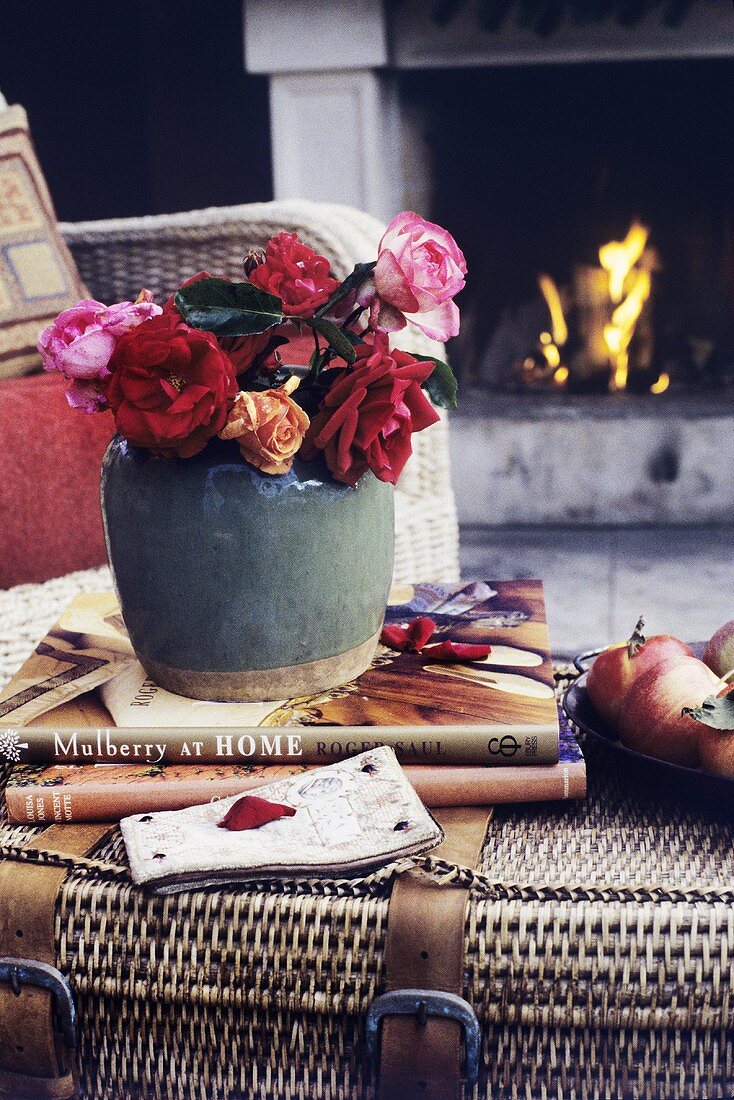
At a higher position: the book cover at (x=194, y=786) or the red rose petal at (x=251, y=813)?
the red rose petal at (x=251, y=813)

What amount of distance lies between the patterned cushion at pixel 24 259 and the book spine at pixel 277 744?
2.16 feet

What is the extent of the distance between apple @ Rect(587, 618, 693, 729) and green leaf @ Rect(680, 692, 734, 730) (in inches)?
2.6

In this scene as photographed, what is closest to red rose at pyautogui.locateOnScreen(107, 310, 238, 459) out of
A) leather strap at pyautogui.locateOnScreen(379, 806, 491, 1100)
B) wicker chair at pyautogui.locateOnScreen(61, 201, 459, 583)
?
leather strap at pyautogui.locateOnScreen(379, 806, 491, 1100)

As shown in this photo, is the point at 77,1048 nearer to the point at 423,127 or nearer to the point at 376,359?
the point at 376,359

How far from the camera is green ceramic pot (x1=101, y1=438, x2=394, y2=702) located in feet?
1.92

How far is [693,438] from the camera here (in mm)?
2061

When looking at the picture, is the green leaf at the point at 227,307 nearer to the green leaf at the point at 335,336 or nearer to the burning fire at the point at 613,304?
the green leaf at the point at 335,336

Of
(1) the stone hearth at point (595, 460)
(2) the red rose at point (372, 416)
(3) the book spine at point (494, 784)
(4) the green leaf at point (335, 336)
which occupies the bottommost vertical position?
(1) the stone hearth at point (595, 460)

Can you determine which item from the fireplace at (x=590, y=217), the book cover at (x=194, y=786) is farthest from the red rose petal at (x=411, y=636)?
the fireplace at (x=590, y=217)

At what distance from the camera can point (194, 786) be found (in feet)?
1.92

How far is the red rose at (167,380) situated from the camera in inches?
21.0

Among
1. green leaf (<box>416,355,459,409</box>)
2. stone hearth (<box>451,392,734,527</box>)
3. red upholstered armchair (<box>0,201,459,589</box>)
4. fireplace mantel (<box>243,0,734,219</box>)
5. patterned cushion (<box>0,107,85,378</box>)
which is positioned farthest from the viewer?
stone hearth (<box>451,392,734,527</box>)

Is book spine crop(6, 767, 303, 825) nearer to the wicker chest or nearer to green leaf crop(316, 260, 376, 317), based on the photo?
the wicker chest

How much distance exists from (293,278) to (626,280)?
5.63ft
